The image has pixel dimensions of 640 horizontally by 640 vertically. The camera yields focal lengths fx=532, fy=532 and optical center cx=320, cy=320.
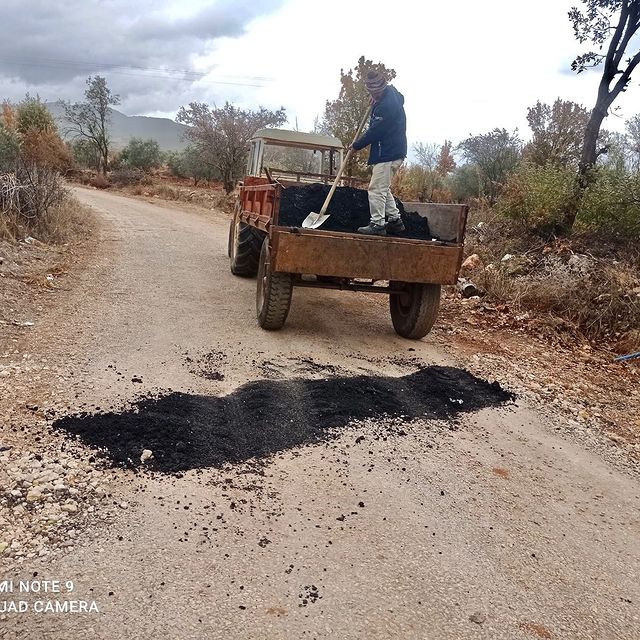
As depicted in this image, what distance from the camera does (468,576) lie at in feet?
8.21

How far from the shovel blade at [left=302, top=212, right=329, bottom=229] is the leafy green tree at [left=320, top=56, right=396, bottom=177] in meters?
10.1

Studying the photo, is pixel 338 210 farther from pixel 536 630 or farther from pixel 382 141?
pixel 536 630

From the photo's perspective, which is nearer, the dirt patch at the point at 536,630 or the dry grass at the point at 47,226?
the dirt patch at the point at 536,630

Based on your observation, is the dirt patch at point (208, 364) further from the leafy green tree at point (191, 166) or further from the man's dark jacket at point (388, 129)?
the leafy green tree at point (191, 166)

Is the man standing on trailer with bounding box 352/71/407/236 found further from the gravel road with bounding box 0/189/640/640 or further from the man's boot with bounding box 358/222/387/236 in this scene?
the gravel road with bounding box 0/189/640/640

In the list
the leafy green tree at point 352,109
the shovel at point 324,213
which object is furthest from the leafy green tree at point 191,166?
the shovel at point 324,213

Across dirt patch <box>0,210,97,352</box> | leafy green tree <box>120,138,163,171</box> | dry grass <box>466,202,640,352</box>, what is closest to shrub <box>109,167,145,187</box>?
leafy green tree <box>120,138,163,171</box>

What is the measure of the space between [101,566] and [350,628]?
1082 millimetres

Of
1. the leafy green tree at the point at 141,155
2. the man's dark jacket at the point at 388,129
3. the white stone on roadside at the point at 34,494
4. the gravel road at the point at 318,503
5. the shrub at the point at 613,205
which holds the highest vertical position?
the man's dark jacket at the point at 388,129

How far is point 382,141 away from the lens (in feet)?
18.4

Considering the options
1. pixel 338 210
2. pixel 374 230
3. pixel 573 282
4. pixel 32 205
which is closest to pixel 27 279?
pixel 32 205

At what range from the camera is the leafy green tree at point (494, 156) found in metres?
16.6

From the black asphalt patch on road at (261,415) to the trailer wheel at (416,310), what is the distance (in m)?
1.03

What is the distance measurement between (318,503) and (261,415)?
1.01 meters
